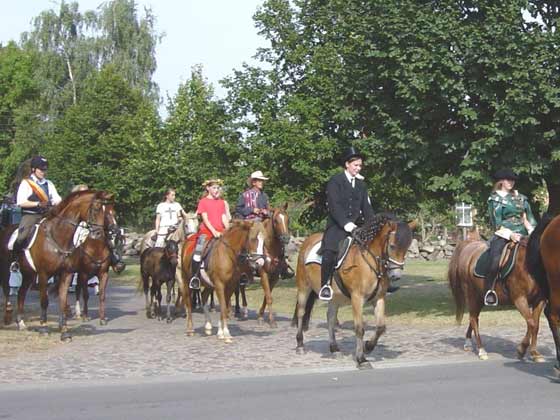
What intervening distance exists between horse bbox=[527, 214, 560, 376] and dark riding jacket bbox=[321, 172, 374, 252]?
100 inches

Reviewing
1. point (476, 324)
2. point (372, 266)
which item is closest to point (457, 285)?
point (476, 324)

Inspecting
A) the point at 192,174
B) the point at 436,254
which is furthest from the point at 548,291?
the point at 436,254

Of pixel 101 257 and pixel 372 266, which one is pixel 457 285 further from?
pixel 101 257

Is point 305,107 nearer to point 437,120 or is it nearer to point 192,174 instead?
point 192,174

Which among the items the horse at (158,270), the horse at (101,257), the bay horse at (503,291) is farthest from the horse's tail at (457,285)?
the horse at (158,270)

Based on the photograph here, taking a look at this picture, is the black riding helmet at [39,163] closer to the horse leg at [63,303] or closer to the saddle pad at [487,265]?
the horse leg at [63,303]

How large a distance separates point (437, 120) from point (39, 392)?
1189 cm

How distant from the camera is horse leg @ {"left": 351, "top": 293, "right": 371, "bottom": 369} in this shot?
12.5 m

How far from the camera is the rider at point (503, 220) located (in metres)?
13.4

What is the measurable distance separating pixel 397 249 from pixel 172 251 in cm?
875

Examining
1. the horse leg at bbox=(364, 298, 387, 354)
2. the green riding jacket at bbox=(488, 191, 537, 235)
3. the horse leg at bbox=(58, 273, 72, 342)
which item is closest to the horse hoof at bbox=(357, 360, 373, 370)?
the horse leg at bbox=(364, 298, 387, 354)

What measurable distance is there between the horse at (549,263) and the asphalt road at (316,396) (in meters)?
0.78

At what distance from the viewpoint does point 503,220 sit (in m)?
13.5

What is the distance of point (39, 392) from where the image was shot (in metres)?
10.9
